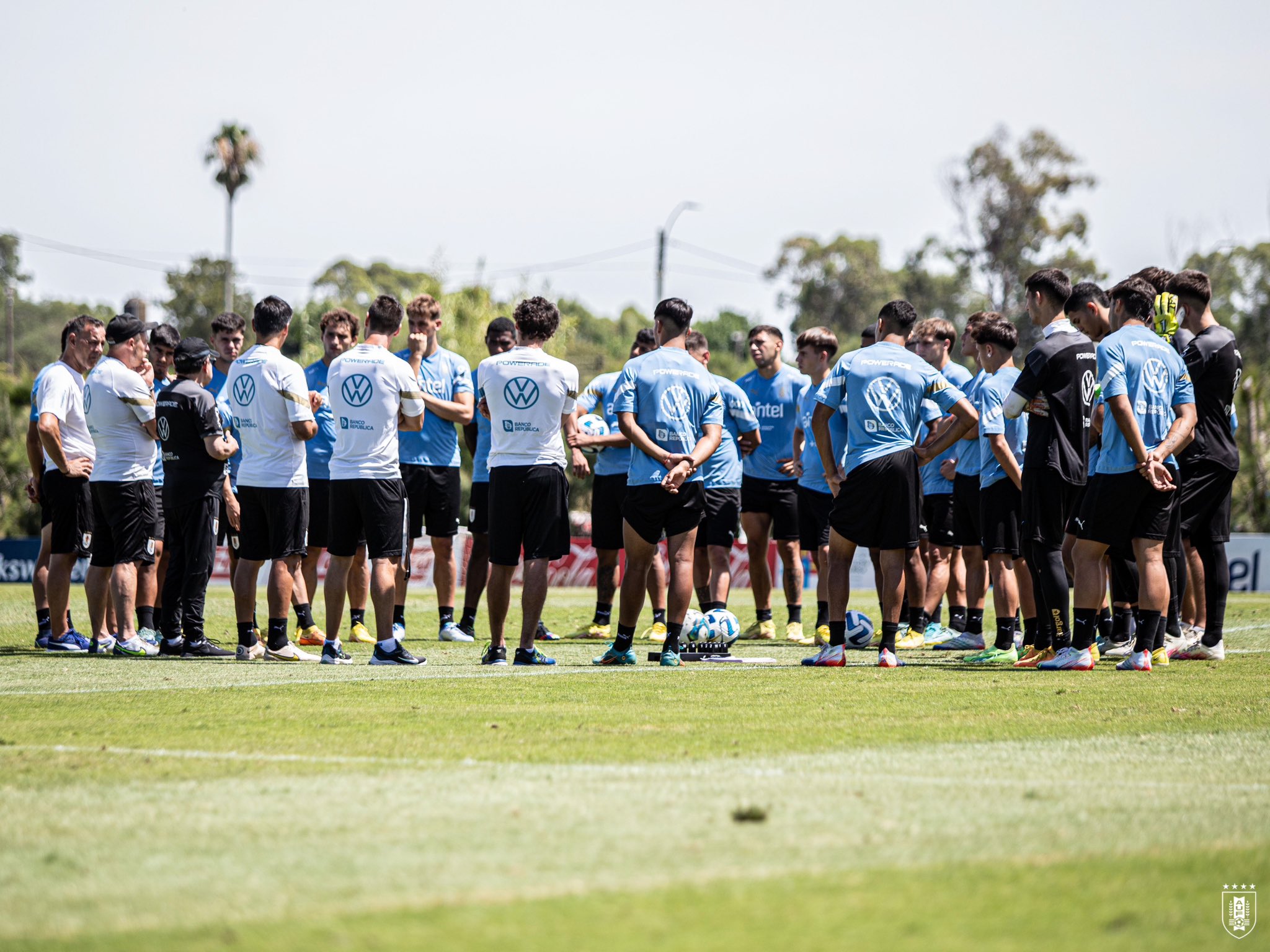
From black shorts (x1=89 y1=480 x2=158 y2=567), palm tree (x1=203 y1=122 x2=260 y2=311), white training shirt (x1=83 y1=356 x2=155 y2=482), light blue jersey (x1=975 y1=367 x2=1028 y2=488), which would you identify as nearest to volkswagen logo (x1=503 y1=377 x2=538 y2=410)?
white training shirt (x1=83 y1=356 x2=155 y2=482)

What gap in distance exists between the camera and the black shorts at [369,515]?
9.48 m

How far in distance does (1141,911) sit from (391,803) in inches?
90.3

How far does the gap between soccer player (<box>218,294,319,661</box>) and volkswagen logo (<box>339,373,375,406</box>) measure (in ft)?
1.56

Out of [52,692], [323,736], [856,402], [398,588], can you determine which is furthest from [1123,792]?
[398,588]

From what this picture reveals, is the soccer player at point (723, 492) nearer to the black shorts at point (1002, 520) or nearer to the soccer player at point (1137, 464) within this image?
the black shorts at point (1002, 520)

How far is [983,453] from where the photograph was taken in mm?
10445

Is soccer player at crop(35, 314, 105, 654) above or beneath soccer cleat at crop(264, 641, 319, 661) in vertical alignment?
above

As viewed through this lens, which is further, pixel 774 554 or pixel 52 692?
pixel 774 554

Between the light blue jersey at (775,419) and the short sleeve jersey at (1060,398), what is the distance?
378cm

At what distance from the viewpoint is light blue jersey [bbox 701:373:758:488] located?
11922mm

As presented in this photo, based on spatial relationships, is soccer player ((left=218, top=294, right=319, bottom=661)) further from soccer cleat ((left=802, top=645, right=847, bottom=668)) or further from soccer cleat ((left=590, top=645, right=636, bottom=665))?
soccer cleat ((left=802, top=645, right=847, bottom=668))

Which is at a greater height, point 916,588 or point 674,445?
point 674,445

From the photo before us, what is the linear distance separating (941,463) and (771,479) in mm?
1616

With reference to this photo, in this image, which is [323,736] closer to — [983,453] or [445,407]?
[445,407]
